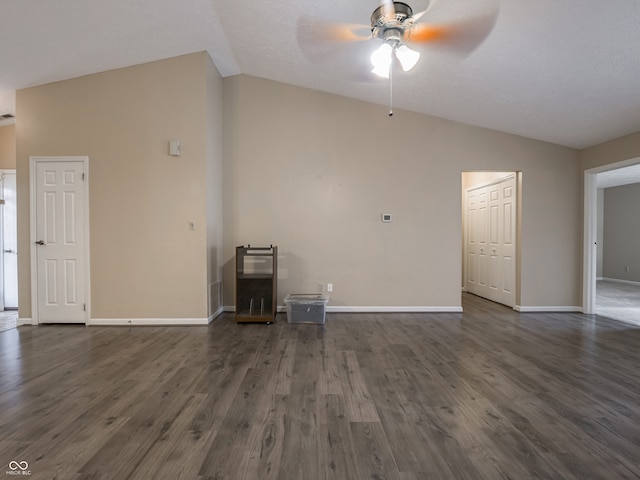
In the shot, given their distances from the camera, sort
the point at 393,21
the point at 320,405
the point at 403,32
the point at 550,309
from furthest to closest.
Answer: the point at 550,309 → the point at 403,32 → the point at 393,21 → the point at 320,405

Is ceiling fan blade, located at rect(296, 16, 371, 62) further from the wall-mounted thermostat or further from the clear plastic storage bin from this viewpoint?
the clear plastic storage bin

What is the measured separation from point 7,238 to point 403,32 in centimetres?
636

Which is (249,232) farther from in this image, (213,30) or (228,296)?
(213,30)

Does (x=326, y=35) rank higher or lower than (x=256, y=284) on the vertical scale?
higher

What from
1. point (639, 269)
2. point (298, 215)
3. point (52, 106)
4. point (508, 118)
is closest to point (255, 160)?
point (298, 215)

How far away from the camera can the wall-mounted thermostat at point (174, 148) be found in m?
3.93

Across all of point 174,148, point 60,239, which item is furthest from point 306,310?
point 60,239

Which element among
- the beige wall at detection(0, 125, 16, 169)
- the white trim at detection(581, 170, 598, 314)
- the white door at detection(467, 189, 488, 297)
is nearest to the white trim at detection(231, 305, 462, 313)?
the white door at detection(467, 189, 488, 297)

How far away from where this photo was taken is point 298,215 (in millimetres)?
4641

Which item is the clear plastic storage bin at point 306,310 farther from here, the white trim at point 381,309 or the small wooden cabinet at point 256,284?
the white trim at point 381,309

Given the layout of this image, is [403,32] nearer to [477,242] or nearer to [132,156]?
[132,156]

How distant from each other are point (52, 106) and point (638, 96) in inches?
267

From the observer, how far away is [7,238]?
4883 millimetres

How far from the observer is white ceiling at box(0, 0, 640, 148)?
2566 millimetres
